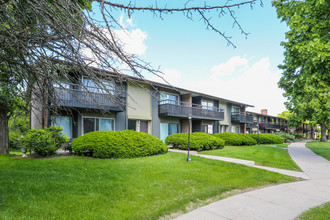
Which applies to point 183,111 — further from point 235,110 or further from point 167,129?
point 235,110

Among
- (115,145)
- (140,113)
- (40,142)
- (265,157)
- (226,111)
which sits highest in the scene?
(226,111)

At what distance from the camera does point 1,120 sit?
33.8 feet

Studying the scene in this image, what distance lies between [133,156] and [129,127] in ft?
21.6

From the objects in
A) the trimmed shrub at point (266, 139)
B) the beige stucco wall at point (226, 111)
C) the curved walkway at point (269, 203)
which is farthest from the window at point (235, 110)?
the curved walkway at point (269, 203)

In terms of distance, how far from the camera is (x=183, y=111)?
62.4 ft

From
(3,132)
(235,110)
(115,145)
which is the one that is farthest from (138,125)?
(235,110)

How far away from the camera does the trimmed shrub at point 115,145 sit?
9812 millimetres

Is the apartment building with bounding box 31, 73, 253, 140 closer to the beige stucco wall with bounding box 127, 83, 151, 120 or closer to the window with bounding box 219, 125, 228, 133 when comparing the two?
the beige stucco wall with bounding box 127, 83, 151, 120

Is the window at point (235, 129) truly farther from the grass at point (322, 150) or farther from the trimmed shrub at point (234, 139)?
the grass at point (322, 150)

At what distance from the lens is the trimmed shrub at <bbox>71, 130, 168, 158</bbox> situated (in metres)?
9.81

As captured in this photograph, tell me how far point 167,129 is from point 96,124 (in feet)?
23.5

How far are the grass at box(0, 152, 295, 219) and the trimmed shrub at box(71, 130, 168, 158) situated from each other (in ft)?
8.71

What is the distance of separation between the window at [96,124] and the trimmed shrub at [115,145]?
342 centimetres

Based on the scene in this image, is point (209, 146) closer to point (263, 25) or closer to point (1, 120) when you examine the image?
point (263, 25)
